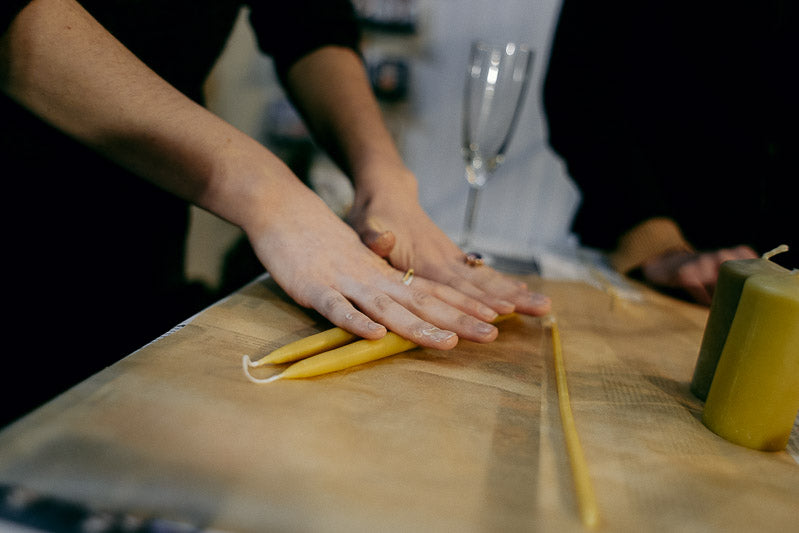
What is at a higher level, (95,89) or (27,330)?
(95,89)

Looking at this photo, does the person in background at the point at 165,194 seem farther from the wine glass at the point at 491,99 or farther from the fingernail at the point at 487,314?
the wine glass at the point at 491,99

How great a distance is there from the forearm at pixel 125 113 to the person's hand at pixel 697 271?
2.33 feet

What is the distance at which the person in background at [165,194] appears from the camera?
542 millimetres

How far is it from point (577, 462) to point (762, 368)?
189 millimetres

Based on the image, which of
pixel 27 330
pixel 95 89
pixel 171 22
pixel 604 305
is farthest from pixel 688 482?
pixel 171 22

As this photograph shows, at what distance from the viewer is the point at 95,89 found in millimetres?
532

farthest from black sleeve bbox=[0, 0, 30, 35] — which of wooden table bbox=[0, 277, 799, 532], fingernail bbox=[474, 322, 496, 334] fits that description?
fingernail bbox=[474, 322, 496, 334]

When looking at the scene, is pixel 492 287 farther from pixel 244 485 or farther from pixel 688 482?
pixel 244 485

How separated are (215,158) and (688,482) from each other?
551 mm

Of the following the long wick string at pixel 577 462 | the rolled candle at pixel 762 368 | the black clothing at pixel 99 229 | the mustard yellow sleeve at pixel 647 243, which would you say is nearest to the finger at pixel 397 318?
the long wick string at pixel 577 462

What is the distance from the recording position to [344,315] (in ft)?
1.82

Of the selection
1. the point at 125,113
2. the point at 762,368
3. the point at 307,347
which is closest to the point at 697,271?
the point at 762,368

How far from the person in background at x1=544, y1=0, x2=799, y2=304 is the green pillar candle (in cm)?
40

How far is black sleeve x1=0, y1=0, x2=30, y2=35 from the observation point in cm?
47
